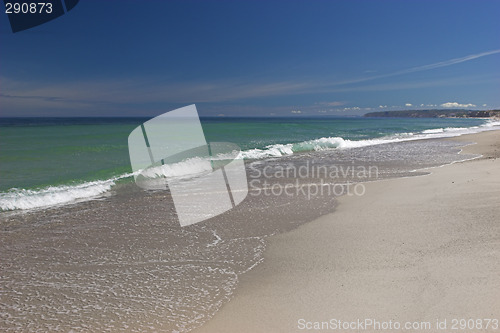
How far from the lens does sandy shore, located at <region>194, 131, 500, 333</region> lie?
2.90m

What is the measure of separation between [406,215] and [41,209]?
23.4 feet

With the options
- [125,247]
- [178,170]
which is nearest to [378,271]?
[125,247]

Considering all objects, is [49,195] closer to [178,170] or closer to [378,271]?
[178,170]

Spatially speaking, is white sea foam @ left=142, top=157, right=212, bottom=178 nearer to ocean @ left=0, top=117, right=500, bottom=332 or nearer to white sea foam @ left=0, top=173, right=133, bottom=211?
ocean @ left=0, top=117, right=500, bottom=332

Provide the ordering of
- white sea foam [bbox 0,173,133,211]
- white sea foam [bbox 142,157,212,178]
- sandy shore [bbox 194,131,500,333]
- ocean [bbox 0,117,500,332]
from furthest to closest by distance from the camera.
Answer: white sea foam [bbox 142,157,212,178], white sea foam [bbox 0,173,133,211], ocean [bbox 0,117,500,332], sandy shore [bbox 194,131,500,333]

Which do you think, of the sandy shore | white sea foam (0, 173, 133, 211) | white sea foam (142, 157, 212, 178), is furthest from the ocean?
white sea foam (142, 157, 212, 178)

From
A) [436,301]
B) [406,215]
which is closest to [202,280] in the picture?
[436,301]

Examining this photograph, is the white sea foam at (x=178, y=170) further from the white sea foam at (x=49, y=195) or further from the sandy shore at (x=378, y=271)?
the sandy shore at (x=378, y=271)

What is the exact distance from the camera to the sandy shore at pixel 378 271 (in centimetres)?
290

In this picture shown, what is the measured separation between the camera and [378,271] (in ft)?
12.1

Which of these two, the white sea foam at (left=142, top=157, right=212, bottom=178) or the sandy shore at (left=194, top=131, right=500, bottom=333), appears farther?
the white sea foam at (left=142, top=157, right=212, bottom=178)

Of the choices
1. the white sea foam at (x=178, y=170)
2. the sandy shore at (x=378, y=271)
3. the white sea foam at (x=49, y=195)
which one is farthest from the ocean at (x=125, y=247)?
the white sea foam at (x=178, y=170)

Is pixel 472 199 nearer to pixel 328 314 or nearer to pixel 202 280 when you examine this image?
pixel 328 314

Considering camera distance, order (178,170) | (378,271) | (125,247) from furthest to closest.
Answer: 1. (178,170)
2. (125,247)
3. (378,271)
